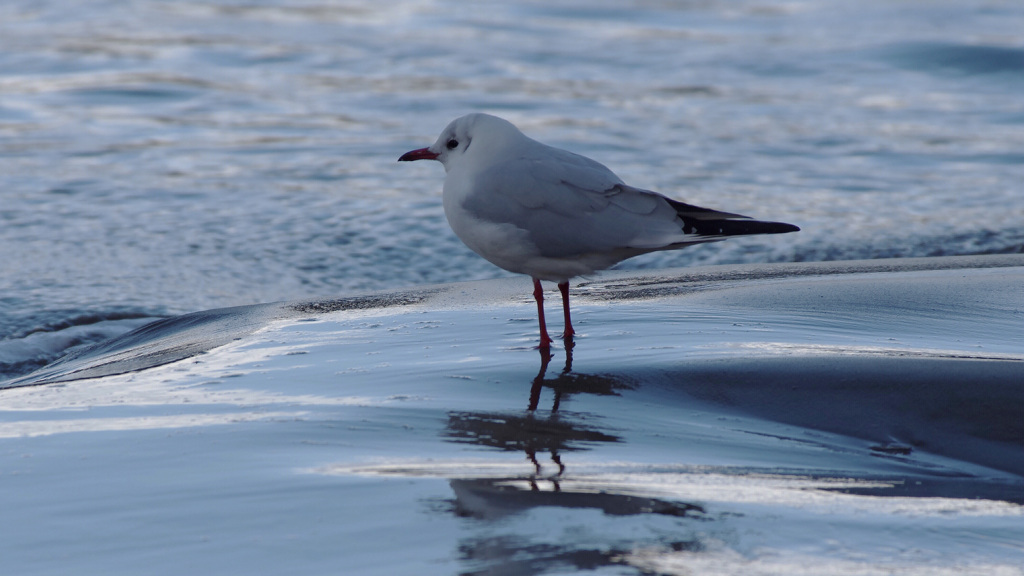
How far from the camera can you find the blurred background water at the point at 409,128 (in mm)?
6465

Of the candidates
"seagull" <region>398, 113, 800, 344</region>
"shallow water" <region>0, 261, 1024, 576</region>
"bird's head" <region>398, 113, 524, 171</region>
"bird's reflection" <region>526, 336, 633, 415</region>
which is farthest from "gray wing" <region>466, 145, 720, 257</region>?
"bird's reflection" <region>526, 336, 633, 415</region>

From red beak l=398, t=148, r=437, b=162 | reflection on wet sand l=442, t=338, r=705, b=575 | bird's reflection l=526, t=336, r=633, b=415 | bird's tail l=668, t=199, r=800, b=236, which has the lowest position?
reflection on wet sand l=442, t=338, r=705, b=575

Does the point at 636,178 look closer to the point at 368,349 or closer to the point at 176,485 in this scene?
the point at 368,349

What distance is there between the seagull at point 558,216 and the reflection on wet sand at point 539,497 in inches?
22.1

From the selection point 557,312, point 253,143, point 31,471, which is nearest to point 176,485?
point 31,471

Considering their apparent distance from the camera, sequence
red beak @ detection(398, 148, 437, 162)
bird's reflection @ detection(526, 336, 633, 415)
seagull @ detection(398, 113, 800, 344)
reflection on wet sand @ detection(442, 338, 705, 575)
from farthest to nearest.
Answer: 1. red beak @ detection(398, 148, 437, 162)
2. seagull @ detection(398, 113, 800, 344)
3. bird's reflection @ detection(526, 336, 633, 415)
4. reflection on wet sand @ detection(442, 338, 705, 575)

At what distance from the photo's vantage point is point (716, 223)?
3.73 metres

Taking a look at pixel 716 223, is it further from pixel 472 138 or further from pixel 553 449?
pixel 553 449

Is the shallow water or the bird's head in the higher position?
the bird's head

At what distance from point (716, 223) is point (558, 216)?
52 cm

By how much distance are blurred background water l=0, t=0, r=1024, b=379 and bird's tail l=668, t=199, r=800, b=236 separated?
2.69 meters

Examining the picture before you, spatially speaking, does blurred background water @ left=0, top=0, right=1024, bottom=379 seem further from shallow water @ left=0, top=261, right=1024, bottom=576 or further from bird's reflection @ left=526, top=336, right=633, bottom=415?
bird's reflection @ left=526, top=336, right=633, bottom=415

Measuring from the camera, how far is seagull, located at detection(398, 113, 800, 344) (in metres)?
3.74

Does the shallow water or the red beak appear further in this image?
the red beak
